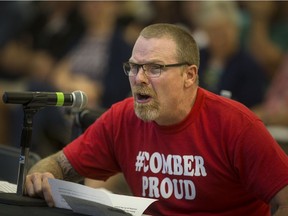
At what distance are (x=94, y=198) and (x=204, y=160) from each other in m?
0.54

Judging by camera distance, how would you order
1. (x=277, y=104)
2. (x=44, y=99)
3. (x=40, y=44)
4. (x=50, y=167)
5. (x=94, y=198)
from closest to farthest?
(x=94, y=198) → (x=44, y=99) → (x=50, y=167) → (x=277, y=104) → (x=40, y=44)

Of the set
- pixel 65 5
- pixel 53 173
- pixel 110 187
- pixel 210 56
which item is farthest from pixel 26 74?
pixel 53 173

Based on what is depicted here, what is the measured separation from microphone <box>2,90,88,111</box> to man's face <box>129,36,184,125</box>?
0.74 feet

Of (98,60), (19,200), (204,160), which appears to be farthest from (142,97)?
(98,60)

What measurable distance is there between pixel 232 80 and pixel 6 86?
205 centimetres

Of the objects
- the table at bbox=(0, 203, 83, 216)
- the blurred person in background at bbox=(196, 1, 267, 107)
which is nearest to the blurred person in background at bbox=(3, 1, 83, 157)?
the blurred person in background at bbox=(196, 1, 267, 107)

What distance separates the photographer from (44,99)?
8.95 ft

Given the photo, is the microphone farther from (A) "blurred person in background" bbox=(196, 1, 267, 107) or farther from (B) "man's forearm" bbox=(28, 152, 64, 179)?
(A) "blurred person in background" bbox=(196, 1, 267, 107)

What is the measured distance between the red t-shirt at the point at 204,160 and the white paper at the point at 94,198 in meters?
0.40

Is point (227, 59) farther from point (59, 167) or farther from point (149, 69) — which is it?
point (149, 69)

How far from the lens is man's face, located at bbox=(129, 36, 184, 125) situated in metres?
2.95

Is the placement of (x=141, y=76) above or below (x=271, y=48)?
below

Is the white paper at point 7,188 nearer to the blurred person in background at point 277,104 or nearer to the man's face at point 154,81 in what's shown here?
the man's face at point 154,81

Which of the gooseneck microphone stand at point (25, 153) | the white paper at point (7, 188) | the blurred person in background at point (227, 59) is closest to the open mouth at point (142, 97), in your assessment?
the gooseneck microphone stand at point (25, 153)
